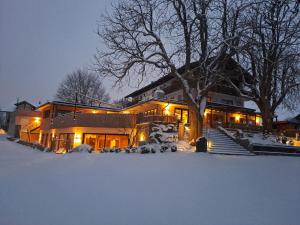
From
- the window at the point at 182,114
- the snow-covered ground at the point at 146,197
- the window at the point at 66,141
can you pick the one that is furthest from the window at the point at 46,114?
the snow-covered ground at the point at 146,197

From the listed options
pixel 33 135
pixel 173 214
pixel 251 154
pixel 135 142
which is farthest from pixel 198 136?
pixel 33 135

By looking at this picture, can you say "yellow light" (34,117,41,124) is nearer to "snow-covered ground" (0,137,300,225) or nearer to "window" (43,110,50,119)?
"window" (43,110,50,119)

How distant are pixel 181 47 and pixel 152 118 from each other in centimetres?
885

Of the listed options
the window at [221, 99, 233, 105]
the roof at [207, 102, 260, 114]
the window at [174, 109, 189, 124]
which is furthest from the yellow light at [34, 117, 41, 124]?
the window at [221, 99, 233, 105]

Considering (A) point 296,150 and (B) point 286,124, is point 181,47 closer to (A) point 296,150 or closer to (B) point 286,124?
(A) point 296,150

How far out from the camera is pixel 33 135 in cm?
3788

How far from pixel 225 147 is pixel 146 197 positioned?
14365 millimetres

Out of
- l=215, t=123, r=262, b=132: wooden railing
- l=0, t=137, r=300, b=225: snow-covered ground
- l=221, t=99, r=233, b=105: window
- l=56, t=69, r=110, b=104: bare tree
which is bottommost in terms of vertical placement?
l=0, t=137, r=300, b=225: snow-covered ground

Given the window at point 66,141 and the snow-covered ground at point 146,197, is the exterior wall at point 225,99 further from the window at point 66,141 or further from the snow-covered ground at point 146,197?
the snow-covered ground at point 146,197

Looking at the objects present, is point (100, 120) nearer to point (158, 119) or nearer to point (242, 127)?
point (158, 119)

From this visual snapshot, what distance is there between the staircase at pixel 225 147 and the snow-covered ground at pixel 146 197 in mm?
8280

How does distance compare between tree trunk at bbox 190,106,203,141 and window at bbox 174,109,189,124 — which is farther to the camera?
window at bbox 174,109,189,124

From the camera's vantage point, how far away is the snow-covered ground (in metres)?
4.43

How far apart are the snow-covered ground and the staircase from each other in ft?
27.2
